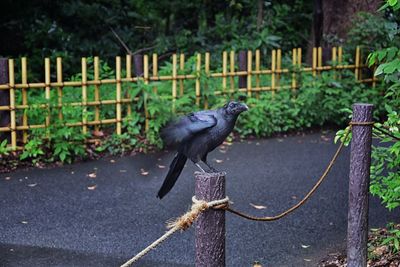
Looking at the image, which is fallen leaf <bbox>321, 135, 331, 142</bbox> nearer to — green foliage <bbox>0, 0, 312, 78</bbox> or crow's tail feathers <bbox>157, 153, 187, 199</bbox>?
green foliage <bbox>0, 0, 312, 78</bbox>

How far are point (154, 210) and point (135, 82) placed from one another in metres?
3.12

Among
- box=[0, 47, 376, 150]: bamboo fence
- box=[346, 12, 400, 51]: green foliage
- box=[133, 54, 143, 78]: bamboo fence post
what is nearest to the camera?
box=[0, 47, 376, 150]: bamboo fence

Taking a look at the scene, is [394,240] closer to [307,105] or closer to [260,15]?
[307,105]

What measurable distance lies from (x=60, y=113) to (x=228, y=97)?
2773mm

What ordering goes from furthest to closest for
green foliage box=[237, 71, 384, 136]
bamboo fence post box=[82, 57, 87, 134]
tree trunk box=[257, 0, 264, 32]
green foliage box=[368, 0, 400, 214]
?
1. tree trunk box=[257, 0, 264, 32]
2. green foliage box=[237, 71, 384, 136]
3. bamboo fence post box=[82, 57, 87, 134]
4. green foliage box=[368, 0, 400, 214]

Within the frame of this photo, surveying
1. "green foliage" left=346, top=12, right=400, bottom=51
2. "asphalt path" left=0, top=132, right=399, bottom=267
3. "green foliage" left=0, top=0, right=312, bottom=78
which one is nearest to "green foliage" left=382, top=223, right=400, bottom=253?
"asphalt path" left=0, top=132, right=399, bottom=267

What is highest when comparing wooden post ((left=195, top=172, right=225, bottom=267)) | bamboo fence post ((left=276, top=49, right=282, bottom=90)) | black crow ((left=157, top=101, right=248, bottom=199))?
bamboo fence post ((left=276, top=49, right=282, bottom=90))

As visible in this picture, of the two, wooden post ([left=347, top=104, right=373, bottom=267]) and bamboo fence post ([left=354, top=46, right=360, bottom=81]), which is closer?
wooden post ([left=347, top=104, right=373, bottom=267])

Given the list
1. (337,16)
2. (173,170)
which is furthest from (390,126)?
(337,16)

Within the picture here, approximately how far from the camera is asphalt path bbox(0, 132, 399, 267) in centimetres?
538

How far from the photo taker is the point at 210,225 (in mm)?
3232

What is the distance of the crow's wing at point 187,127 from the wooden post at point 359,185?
0.96 m

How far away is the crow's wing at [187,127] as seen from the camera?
4.27m

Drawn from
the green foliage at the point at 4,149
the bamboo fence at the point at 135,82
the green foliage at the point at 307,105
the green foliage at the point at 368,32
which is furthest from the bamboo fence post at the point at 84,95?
the green foliage at the point at 368,32
